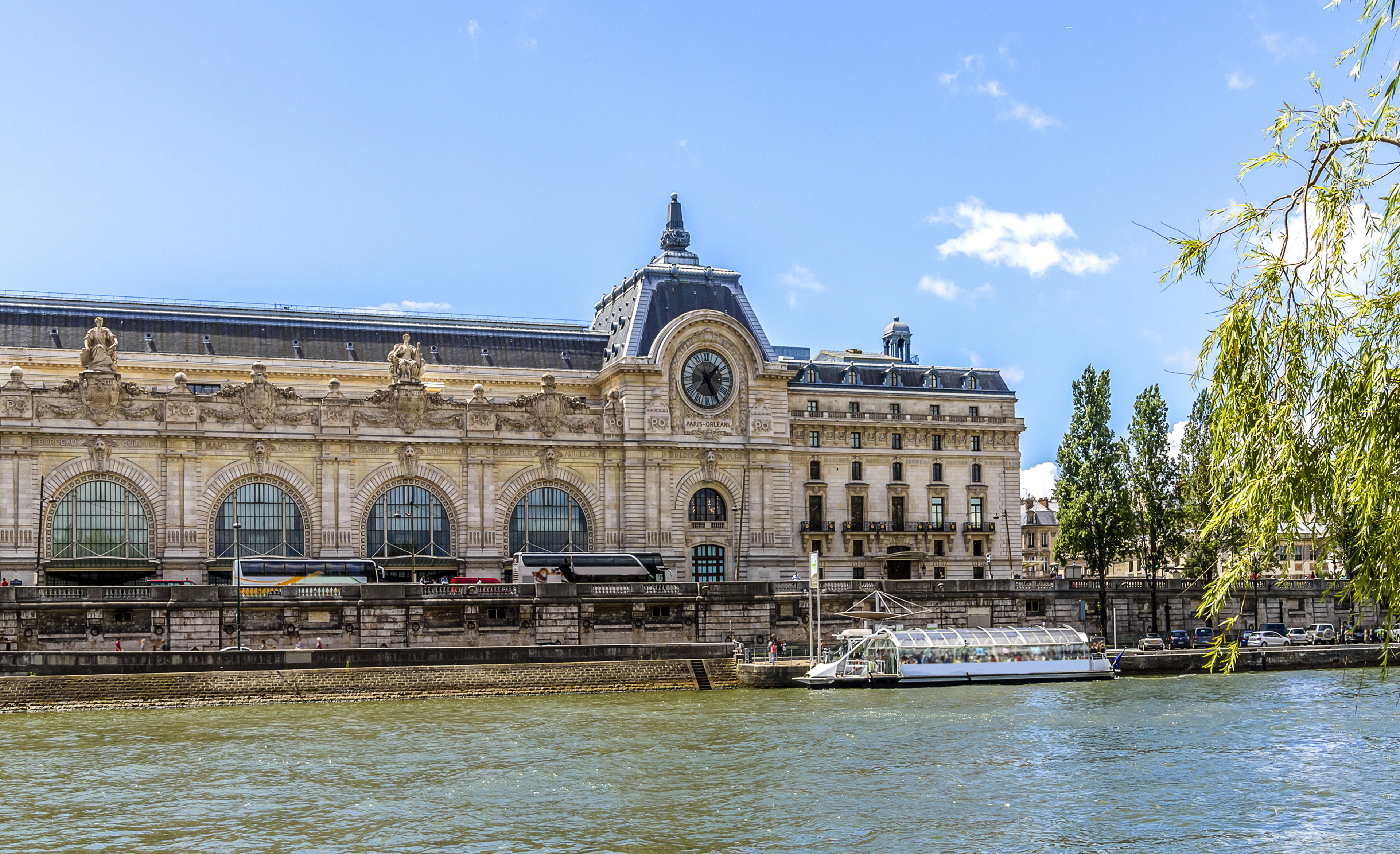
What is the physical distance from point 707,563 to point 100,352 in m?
38.3

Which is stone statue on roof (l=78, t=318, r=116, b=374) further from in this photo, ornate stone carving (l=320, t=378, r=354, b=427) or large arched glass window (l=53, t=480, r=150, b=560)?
ornate stone carving (l=320, t=378, r=354, b=427)

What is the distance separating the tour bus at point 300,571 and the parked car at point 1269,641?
48.4m

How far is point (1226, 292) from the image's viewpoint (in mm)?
17609

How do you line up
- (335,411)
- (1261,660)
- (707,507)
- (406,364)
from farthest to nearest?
(707,507)
(406,364)
(335,411)
(1261,660)

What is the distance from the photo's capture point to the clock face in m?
92.6

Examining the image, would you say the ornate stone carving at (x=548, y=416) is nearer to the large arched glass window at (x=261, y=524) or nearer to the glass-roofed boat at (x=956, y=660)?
the large arched glass window at (x=261, y=524)

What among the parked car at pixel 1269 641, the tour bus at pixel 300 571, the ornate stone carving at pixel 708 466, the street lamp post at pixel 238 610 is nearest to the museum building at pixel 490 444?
the ornate stone carving at pixel 708 466

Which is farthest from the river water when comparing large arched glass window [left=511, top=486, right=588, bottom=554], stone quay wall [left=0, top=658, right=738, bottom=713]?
large arched glass window [left=511, top=486, right=588, bottom=554]

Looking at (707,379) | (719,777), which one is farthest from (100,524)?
(719,777)

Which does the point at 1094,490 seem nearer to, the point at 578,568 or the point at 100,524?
the point at 578,568

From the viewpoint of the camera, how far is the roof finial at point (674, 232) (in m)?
103

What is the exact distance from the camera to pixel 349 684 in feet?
204

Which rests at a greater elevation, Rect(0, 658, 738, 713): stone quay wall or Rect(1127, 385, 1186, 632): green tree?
Rect(1127, 385, 1186, 632): green tree

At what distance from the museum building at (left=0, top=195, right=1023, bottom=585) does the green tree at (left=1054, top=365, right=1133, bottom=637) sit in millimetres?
10351
